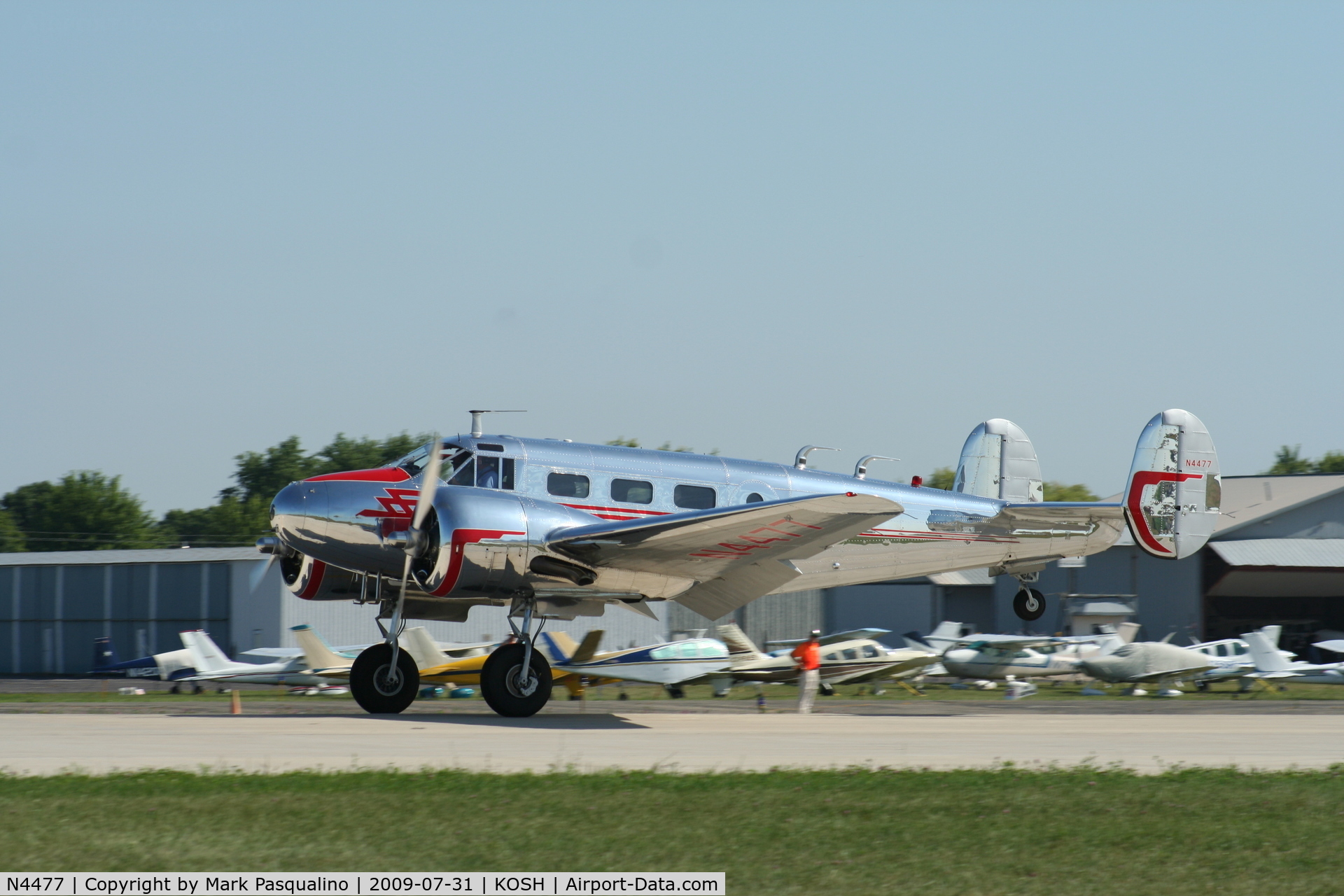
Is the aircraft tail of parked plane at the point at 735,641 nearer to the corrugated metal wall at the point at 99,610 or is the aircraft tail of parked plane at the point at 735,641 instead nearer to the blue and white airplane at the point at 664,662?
the blue and white airplane at the point at 664,662

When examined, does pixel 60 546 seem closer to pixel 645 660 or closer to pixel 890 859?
pixel 645 660

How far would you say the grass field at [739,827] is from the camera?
7.86 metres

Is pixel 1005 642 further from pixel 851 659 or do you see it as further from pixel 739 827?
pixel 739 827

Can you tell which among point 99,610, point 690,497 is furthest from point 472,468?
point 99,610

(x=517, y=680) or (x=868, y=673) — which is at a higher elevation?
(x=517, y=680)

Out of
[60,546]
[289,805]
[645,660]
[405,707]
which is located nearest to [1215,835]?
[289,805]

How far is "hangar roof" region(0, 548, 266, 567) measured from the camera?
46.5 m

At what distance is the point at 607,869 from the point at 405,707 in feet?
33.3

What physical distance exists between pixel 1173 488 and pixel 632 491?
28.1 ft

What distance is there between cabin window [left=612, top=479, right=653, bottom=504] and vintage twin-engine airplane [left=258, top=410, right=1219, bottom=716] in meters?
0.02

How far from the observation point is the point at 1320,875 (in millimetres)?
8039

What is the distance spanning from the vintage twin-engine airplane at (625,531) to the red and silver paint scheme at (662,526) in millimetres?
28

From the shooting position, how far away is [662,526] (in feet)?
51.7

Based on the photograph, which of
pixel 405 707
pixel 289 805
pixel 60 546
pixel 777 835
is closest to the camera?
pixel 777 835
